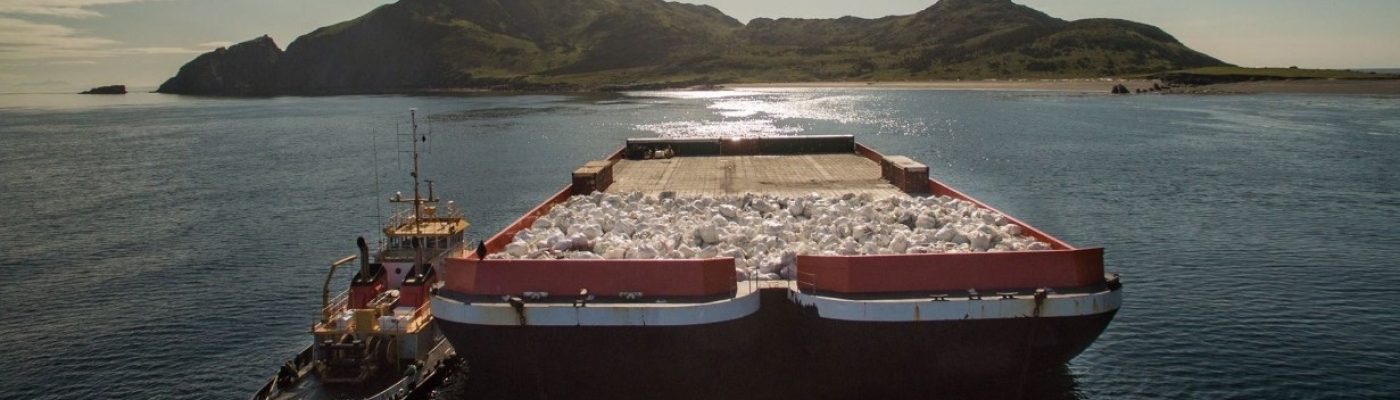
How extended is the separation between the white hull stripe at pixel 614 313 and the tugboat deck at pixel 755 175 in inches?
451

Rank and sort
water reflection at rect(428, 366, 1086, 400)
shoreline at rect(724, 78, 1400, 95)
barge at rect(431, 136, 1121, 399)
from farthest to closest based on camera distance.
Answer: shoreline at rect(724, 78, 1400, 95)
water reflection at rect(428, 366, 1086, 400)
barge at rect(431, 136, 1121, 399)

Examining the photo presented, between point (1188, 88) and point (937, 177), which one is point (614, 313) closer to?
point (937, 177)

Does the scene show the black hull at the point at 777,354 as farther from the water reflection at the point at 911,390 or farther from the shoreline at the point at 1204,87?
the shoreline at the point at 1204,87

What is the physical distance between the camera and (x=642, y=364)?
16.6m

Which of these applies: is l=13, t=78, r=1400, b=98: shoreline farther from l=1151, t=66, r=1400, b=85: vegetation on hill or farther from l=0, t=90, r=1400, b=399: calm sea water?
l=0, t=90, r=1400, b=399: calm sea water

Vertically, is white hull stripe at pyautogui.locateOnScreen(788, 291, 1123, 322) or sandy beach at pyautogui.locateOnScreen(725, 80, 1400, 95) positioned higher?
sandy beach at pyautogui.locateOnScreen(725, 80, 1400, 95)

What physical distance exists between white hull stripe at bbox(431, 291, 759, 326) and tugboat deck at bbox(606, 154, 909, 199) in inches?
451

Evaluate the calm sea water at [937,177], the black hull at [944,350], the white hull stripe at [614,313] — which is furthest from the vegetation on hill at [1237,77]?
the white hull stripe at [614,313]

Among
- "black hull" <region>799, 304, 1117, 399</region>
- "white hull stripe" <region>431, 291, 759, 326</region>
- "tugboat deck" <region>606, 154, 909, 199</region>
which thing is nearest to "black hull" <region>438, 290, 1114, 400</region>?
"black hull" <region>799, 304, 1117, 399</region>

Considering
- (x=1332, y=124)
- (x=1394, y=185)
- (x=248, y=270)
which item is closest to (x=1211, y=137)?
(x=1332, y=124)

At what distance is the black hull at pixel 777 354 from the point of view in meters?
16.1

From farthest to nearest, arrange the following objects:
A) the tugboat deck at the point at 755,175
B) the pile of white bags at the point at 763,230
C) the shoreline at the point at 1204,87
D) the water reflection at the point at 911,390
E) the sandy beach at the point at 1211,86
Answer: the shoreline at the point at 1204,87, the sandy beach at the point at 1211,86, the tugboat deck at the point at 755,175, the pile of white bags at the point at 763,230, the water reflection at the point at 911,390

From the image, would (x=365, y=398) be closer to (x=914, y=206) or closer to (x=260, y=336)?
(x=260, y=336)

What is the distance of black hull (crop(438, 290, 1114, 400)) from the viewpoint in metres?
16.1
